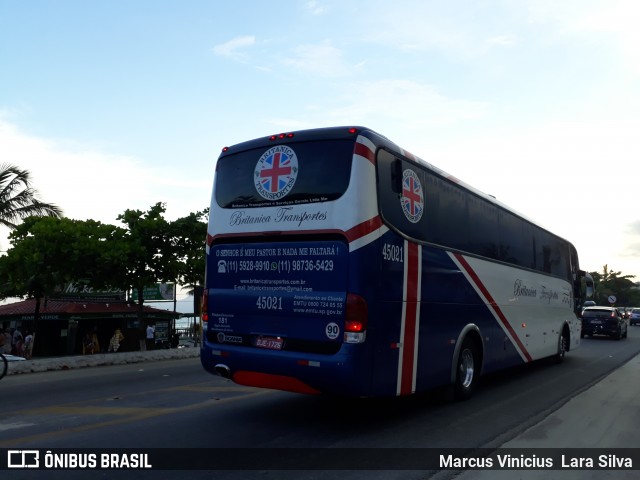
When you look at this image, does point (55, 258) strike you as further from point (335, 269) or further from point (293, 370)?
point (335, 269)

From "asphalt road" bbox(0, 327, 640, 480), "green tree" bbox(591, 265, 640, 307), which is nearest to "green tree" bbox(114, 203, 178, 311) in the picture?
"asphalt road" bbox(0, 327, 640, 480)

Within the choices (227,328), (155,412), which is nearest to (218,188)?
(227,328)

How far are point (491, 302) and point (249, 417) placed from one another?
4933 millimetres

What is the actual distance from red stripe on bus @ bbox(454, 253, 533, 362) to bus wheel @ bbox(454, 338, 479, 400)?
0.95 m

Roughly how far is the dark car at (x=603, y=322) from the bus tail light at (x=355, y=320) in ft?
83.0

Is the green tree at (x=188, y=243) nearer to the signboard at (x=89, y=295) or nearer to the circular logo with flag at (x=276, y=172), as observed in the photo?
the signboard at (x=89, y=295)

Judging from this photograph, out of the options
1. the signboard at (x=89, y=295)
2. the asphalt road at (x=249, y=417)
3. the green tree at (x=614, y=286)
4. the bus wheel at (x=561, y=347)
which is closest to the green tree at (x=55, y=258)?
the asphalt road at (x=249, y=417)

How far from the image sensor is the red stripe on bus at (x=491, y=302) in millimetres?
9103

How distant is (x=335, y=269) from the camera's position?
6.66 meters

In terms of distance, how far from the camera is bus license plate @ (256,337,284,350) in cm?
699

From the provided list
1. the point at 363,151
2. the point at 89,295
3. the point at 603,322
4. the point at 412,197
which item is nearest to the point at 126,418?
the point at 363,151

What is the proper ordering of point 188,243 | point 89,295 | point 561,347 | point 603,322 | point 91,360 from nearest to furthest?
point 561,347 < point 91,360 < point 188,243 < point 603,322 < point 89,295

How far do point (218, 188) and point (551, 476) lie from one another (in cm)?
552

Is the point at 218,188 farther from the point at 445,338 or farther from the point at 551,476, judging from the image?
the point at 551,476
